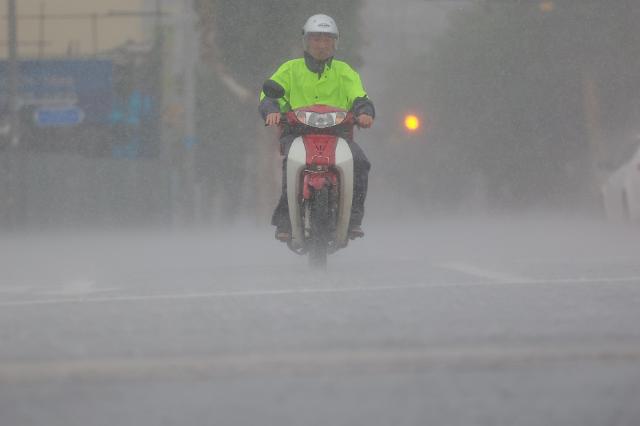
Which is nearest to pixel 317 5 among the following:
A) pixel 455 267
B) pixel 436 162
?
pixel 436 162

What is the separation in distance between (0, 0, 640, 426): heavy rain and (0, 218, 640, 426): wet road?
17 mm

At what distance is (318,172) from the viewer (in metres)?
10.1

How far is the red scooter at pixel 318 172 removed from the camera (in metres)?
10.1

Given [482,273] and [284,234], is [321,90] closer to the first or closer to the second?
[284,234]

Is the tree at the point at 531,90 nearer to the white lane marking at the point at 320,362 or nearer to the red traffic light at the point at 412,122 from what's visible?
the red traffic light at the point at 412,122

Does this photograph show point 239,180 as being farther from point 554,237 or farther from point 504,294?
point 504,294

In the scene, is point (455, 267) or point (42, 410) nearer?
point (42, 410)

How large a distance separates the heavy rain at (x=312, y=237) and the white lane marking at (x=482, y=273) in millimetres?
88

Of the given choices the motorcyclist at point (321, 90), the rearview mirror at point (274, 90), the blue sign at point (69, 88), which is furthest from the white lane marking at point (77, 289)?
the blue sign at point (69, 88)

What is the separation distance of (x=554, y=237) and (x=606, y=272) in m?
8.49

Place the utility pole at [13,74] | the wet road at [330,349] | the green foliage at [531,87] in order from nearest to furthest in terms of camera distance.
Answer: the wet road at [330,349], the utility pole at [13,74], the green foliage at [531,87]

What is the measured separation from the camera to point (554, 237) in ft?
57.5

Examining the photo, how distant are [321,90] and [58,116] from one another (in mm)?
30132

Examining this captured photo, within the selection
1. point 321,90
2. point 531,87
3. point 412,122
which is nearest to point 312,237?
point 321,90
